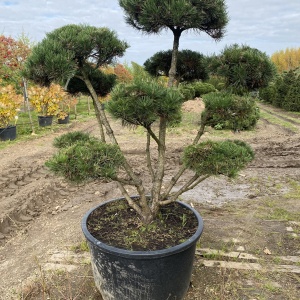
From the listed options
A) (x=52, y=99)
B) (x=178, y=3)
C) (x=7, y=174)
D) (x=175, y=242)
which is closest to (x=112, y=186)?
(x=7, y=174)

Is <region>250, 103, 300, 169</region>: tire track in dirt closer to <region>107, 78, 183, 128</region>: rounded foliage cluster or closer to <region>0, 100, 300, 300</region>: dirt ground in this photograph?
<region>0, 100, 300, 300</region>: dirt ground

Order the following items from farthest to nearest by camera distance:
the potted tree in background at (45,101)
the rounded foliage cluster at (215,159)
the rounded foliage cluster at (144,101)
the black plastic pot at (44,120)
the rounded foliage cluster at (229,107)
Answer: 1. the black plastic pot at (44,120)
2. the potted tree in background at (45,101)
3. the rounded foliage cluster at (229,107)
4. the rounded foliage cluster at (215,159)
5. the rounded foliage cluster at (144,101)

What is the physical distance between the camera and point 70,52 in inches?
72.9

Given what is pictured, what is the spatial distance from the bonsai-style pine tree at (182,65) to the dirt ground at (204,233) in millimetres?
964

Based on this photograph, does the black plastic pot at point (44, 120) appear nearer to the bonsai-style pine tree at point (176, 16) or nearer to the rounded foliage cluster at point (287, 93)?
the bonsai-style pine tree at point (176, 16)

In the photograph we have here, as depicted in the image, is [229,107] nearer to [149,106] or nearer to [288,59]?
[149,106]

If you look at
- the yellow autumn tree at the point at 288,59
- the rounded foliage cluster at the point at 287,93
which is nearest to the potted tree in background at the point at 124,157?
the rounded foliage cluster at the point at 287,93

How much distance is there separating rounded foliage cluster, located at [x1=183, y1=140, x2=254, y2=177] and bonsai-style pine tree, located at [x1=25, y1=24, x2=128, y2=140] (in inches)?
30.9

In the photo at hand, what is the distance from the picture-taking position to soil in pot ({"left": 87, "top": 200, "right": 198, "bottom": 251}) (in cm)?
205

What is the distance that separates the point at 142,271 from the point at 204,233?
131 cm

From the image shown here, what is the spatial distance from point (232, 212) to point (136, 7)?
2.56 m

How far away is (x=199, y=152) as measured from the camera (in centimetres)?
183

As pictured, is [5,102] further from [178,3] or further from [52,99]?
[178,3]

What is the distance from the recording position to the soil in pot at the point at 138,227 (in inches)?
80.7
